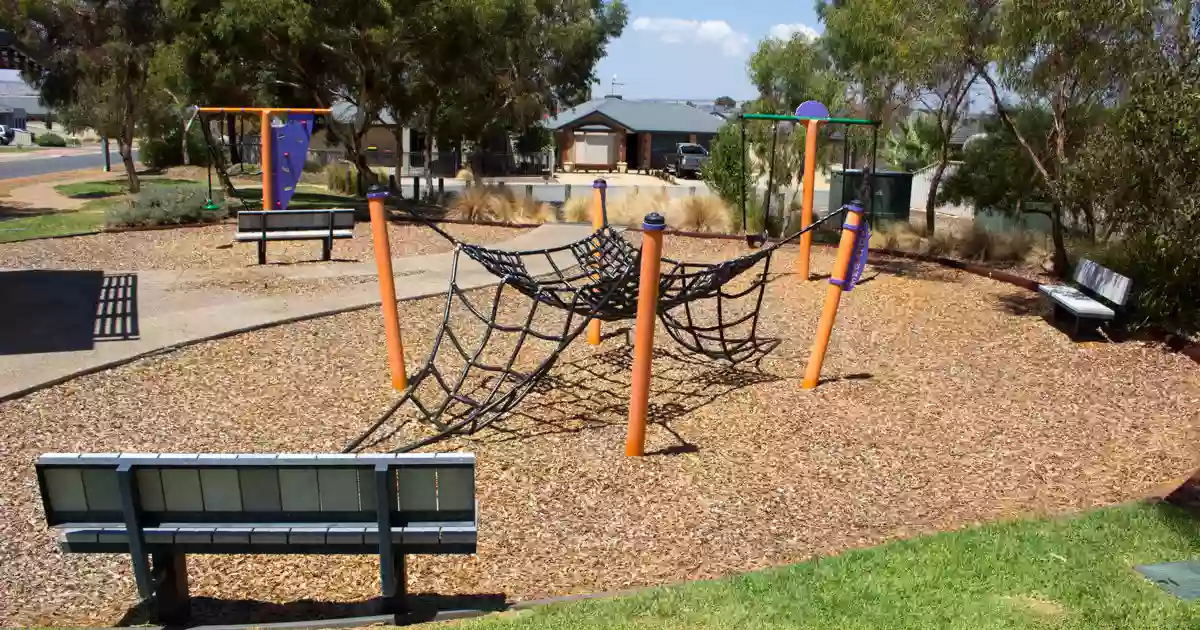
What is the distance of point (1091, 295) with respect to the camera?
1073 centimetres

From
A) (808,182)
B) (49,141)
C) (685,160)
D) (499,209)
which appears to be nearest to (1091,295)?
(808,182)

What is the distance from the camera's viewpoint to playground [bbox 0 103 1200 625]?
495 cm

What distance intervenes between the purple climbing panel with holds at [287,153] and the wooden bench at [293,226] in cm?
212

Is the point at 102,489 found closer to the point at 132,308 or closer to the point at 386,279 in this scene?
the point at 386,279

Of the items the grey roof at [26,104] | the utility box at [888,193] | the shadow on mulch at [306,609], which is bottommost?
the shadow on mulch at [306,609]

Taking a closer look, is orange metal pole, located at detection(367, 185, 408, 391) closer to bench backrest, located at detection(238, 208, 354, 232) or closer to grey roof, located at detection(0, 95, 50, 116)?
bench backrest, located at detection(238, 208, 354, 232)

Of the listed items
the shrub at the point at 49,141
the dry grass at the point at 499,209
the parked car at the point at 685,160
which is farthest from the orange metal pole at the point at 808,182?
the shrub at the point at 49,141

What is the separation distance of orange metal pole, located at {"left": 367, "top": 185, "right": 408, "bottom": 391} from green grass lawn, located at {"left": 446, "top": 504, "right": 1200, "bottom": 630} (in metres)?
3.82

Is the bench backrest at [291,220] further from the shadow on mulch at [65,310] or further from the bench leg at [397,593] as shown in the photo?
the bench leg at [397,593]

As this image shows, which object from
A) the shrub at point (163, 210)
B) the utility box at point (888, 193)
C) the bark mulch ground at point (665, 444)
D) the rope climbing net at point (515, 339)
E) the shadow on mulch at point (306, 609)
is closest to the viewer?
the shadow on mulch at point (306, 609)

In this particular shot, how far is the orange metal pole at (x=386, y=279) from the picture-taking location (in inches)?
295

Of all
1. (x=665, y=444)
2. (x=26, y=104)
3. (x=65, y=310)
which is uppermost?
(x=26, y=104)

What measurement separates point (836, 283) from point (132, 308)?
7394 mm

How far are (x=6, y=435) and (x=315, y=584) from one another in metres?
3.29
